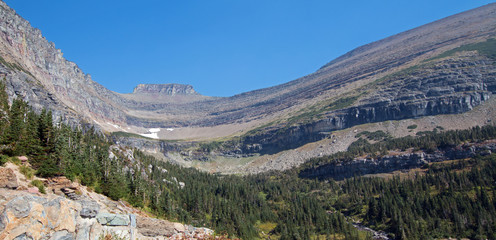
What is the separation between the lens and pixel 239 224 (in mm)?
90812

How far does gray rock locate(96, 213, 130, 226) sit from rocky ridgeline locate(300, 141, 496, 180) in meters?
163

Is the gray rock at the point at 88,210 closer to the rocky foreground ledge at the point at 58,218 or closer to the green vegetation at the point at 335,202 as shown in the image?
the rocky foreground ledge at the point at 58,218

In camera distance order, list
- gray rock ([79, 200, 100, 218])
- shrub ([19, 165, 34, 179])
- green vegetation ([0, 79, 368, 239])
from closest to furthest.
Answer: gray rock ([79, 200, 100, 218])
shrub ([19, 165, 34, 179])
green vegetation ([0, 79, 368, 239])

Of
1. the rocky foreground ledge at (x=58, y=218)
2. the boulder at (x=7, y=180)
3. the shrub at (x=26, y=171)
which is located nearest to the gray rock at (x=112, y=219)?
the rocky foreground ledge at (x=58, y=218)

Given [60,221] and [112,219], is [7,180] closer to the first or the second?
[60,221]

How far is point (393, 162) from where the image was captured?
16300cm

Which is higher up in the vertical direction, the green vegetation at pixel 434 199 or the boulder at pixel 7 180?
the boulder at pixel 7 180

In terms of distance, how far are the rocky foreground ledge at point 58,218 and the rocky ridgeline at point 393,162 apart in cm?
16088

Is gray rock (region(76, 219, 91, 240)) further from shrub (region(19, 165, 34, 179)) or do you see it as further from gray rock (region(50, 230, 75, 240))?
shrub (region(19, 165, 34, 179))

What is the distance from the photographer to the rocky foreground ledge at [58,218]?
1581 cm

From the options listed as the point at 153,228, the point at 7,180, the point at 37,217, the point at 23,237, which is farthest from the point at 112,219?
the point at 7,180

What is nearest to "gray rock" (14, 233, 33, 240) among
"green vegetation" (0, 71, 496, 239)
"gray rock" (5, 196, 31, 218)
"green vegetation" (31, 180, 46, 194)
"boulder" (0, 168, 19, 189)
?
"gray rock" (5, 196, 31, 218)

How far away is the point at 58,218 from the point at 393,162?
575ft

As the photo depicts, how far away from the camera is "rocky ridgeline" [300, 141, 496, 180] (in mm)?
139250
